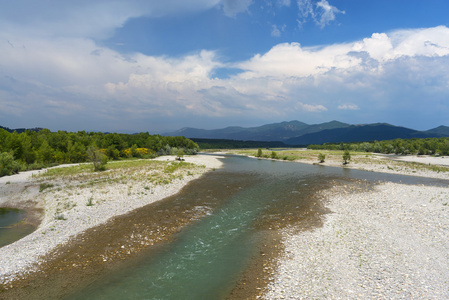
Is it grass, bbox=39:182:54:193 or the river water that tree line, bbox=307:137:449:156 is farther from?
grass, bbox=39:182:54:193

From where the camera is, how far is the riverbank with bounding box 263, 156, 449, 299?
10.7 metres

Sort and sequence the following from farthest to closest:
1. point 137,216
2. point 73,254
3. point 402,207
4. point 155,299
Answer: point 402,207
point 137,216
point 73,254
point 155,299

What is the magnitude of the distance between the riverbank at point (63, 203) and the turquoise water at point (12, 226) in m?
0.99

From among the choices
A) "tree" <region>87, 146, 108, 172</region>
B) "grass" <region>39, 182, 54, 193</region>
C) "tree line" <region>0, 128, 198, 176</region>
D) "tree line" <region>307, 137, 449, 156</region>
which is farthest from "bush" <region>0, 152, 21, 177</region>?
"tree line" <region>307, 137, 449, 156</region>

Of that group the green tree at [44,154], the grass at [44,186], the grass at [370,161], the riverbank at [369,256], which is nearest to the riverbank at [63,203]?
the grass at [44,186]

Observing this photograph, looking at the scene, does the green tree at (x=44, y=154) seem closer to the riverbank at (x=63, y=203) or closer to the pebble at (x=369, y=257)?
the riverbank at (x=63, y=203)

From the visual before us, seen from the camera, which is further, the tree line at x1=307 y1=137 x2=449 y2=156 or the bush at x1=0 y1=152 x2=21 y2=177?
the tree line at x1=307 y1=137 x2=449 y2=156

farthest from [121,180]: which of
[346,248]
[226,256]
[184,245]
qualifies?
[346,248]

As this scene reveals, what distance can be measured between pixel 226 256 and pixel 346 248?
29.7 ft

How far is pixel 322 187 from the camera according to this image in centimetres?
3728

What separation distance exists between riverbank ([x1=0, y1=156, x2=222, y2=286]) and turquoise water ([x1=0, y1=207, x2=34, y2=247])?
993 mm

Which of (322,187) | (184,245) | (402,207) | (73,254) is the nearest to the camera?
(73,254)

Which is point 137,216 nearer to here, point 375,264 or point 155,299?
point 155,299

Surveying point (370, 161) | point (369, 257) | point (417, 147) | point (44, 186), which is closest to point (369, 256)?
point (369, 257)
